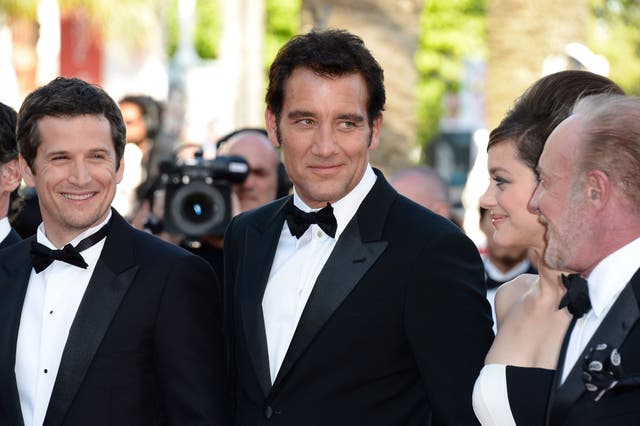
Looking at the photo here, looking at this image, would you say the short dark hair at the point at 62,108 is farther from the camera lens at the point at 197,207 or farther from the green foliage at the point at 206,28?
the green foliage at the point at 206,28

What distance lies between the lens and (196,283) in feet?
13.5

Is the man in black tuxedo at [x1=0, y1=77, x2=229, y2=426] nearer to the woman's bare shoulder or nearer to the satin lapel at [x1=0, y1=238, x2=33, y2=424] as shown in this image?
the satin lapel at [x1=0, y1=238, x2=33, y2=424]

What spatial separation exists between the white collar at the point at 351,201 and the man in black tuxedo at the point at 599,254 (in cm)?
99

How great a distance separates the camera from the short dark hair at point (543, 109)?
3.85 metres

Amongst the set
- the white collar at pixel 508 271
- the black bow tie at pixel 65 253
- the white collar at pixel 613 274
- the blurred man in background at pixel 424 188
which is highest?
the white collar at pixel 613 274

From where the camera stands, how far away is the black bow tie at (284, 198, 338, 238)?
4059mm

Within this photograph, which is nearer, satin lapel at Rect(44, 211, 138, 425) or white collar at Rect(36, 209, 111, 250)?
satin lapel at Rect(44, 211, 138, 425)

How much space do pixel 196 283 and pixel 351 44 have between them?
97cm

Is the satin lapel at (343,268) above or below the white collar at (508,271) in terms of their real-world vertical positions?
above

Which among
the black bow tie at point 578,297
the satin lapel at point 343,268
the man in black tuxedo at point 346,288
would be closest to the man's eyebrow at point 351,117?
the man in black tuxedo at point 346,288

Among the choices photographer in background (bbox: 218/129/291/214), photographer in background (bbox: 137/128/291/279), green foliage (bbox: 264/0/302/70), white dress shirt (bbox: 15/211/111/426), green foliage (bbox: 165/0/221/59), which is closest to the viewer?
white dress shirt (bbox: 15/211/111/426)

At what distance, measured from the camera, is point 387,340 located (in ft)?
12.7

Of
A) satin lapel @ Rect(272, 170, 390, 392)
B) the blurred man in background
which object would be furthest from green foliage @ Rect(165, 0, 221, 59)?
satin lapel @ Rect(272, 170, 390, 392)

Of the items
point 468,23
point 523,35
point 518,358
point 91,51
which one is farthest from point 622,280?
point 91,51
